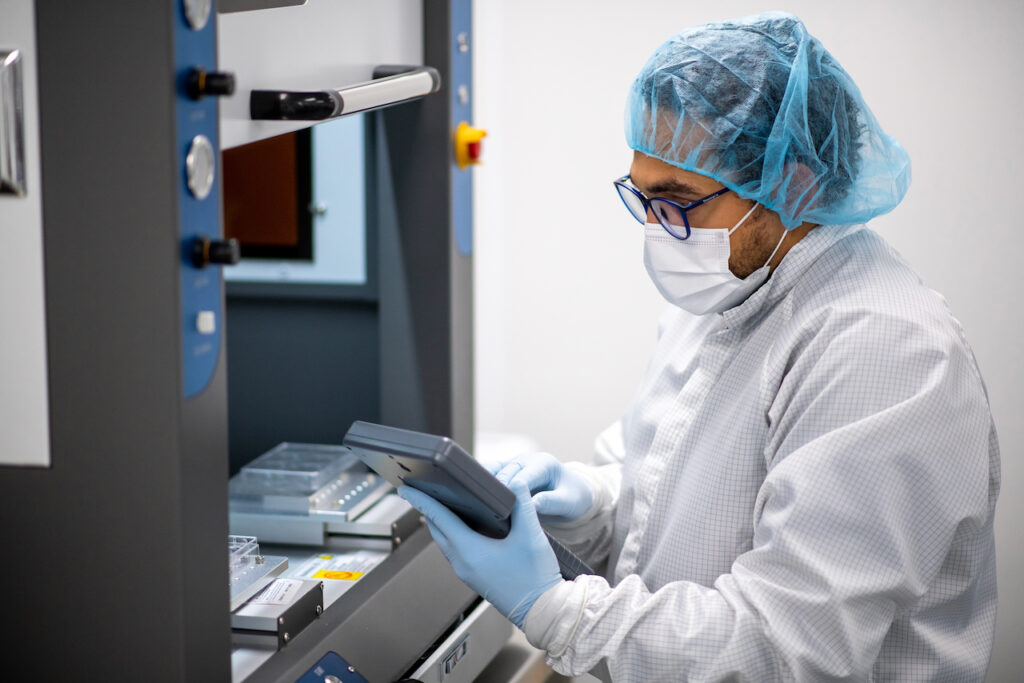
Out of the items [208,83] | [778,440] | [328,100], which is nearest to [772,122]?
[778,440]

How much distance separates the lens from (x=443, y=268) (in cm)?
138

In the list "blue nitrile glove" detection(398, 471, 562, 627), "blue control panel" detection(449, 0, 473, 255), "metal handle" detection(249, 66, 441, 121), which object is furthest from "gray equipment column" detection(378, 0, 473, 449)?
"blue nitrile glove" detection(398, 471, 562, 627)

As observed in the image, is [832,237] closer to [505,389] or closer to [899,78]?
[899,78]

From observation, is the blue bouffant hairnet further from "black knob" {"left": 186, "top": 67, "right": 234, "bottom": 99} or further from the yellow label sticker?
the yellow label sticker

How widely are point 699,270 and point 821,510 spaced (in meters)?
0.32

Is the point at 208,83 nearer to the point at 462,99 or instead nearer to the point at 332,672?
the point at 332,672

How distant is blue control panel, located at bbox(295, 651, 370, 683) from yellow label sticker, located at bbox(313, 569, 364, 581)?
18 centimetres

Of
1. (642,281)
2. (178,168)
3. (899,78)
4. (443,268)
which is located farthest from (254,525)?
(899,78)

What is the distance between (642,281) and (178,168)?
1385 mm

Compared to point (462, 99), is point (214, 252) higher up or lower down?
lower down

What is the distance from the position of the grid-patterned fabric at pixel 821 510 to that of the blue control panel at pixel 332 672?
19 cm

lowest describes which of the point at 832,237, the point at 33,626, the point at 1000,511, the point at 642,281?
the point at 1000,511

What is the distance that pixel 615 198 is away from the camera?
1.97 meters

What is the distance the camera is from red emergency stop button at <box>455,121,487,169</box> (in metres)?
1.38
